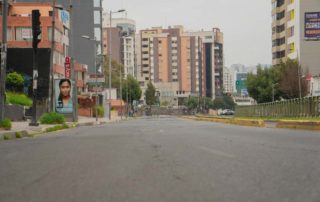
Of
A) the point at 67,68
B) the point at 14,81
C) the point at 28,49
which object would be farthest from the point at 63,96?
the point at 28,49

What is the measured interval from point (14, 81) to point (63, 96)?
15477 millimetres

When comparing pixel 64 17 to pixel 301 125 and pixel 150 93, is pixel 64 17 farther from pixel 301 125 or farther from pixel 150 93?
pixel 150 93

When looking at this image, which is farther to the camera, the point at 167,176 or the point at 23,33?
the point at 23,33

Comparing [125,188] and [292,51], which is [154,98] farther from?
[125,188]

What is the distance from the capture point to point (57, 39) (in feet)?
260

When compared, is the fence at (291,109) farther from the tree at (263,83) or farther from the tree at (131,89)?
the tree at (131,89)

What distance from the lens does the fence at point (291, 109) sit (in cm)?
4787

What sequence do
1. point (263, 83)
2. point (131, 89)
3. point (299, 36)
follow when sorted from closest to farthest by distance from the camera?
1. point (299, 36)
2. point (263, 83)
3. point (131, 89)

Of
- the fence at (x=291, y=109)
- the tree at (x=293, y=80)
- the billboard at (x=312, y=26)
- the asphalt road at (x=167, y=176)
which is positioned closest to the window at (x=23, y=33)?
the fence at (x=291, y=109)

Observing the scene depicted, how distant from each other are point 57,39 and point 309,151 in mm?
68174

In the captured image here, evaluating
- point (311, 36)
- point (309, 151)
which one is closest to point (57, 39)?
point (311, 36)

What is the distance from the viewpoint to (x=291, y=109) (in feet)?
180

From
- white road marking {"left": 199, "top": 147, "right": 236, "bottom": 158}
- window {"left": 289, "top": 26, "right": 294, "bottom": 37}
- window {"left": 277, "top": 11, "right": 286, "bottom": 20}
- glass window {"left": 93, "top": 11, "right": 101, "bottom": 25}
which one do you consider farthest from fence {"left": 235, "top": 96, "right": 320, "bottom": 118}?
glass window {"left": 93, "top": 11, "right": 101, "bottom": 25}

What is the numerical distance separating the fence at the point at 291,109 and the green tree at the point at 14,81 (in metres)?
27.1
